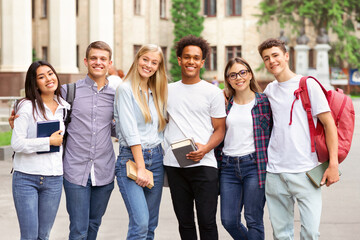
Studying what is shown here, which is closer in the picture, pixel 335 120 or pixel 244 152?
pixel 335 120

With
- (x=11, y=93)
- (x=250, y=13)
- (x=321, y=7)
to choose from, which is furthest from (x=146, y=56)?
(x=250, y=13)

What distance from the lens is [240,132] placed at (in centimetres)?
534

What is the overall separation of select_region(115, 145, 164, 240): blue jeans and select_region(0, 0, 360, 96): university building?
25740 millimetres

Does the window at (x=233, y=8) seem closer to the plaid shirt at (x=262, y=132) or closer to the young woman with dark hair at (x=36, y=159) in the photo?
the plaid shirt at (x=262, y=132)

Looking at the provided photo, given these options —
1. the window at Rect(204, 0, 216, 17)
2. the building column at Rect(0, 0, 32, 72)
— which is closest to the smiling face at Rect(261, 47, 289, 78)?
the building column at Rect(0, 0, 32, 72)

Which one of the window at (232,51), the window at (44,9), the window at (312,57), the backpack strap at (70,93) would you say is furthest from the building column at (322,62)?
the backpack strap at (70,93)

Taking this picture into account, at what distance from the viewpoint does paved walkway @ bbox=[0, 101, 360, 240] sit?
6.96m

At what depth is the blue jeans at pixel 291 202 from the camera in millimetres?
5027

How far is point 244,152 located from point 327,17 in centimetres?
3910

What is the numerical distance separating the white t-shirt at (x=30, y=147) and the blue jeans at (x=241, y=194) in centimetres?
142

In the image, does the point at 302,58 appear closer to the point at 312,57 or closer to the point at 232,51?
the point at 312,57

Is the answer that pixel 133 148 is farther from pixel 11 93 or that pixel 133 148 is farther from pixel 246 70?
pixel 11 93

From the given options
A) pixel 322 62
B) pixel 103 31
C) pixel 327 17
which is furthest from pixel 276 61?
pixel 327 17

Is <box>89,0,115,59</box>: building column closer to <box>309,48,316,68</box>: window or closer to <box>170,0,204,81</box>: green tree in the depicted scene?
<box>170,0,204,81</box>: green tree
